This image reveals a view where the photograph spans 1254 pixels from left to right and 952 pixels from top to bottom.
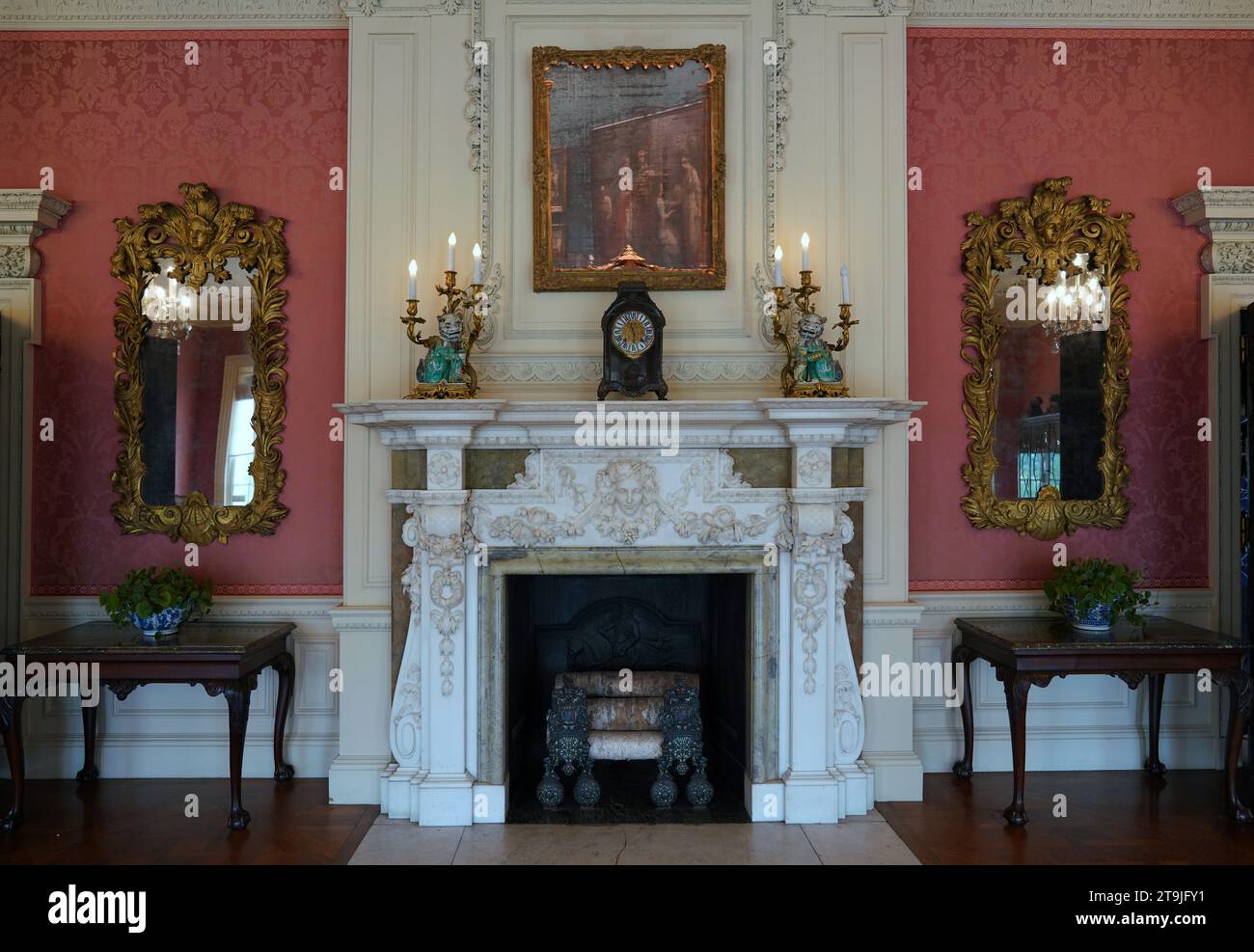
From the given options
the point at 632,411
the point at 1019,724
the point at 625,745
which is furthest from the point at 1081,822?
the point at 632,411

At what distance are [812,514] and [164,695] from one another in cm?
320

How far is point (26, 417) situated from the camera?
4.50m

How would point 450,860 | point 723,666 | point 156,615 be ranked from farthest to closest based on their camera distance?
point 723,666 < point 156,615 < point 450,860

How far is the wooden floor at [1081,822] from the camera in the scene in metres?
3.57

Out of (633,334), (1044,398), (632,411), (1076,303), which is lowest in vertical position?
(632,411)

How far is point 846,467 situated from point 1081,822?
179cm

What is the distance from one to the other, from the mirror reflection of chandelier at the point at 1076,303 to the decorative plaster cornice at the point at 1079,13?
119 centimetres

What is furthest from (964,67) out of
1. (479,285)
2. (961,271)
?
(479,285)

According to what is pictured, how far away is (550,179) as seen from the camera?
165 inches

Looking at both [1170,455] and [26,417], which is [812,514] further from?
[26,417]

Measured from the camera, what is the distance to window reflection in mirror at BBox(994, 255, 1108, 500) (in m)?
4.54

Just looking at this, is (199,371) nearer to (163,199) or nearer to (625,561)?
(163,199)

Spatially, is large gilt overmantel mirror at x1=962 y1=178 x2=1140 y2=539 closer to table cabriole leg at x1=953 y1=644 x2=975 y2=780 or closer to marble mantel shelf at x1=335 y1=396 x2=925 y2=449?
table cabriole leg at x1=953 y1=644 x2=975 y2=780

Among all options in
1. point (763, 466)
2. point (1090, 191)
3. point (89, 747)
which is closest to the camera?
point (763, 466)
